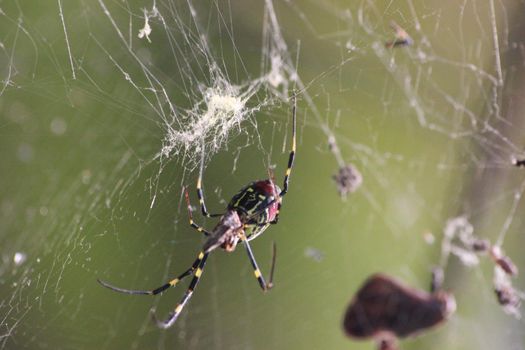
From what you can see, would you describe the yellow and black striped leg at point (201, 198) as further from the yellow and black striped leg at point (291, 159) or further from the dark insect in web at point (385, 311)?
the dark insect in web at point (385, 311)

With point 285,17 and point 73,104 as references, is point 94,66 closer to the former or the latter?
point 73,104

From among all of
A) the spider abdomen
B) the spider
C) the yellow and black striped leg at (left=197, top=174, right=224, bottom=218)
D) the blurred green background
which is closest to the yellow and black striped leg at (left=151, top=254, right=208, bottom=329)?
the spider

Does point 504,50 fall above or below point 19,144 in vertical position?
below

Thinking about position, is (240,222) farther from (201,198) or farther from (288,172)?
(288,172)

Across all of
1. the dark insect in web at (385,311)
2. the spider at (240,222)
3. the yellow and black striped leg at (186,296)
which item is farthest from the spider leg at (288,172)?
the dark insect in web at (385,311)

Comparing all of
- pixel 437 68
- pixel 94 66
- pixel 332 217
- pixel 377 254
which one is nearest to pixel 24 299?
pixel 94 66

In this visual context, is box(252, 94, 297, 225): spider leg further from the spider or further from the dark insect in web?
the dark insect in web

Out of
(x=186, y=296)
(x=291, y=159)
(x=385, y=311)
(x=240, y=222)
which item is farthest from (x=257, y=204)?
(x=385, y=311)
